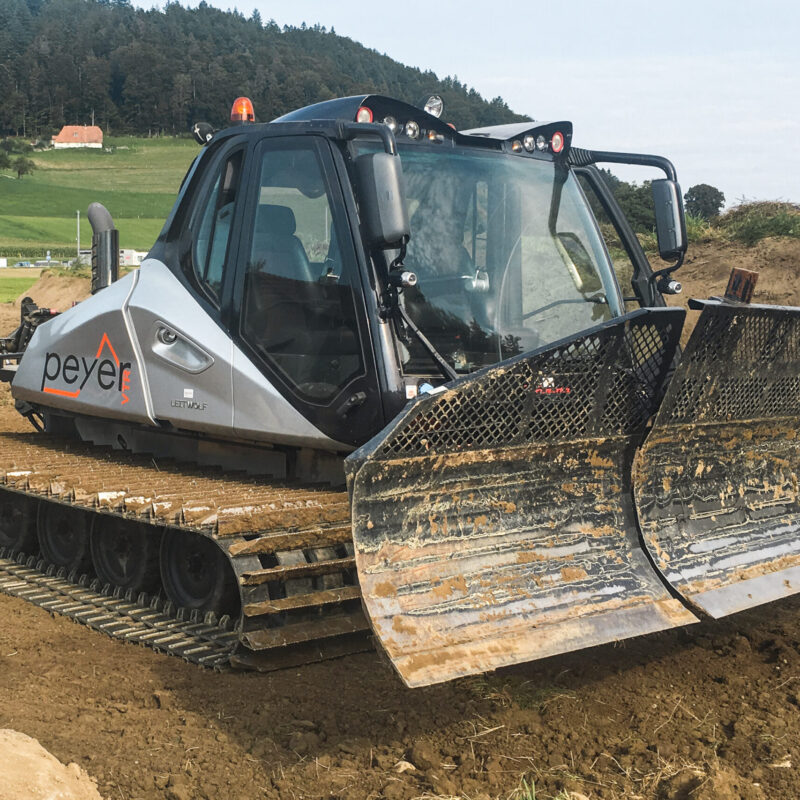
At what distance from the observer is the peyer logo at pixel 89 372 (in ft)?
20.2

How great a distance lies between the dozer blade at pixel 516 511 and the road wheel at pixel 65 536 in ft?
9.94

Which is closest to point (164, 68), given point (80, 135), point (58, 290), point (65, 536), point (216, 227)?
point (80, 135)

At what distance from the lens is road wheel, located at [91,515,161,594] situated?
234 inches

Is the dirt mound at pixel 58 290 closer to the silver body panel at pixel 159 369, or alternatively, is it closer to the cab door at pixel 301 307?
the silver body panel at pixel 159 369

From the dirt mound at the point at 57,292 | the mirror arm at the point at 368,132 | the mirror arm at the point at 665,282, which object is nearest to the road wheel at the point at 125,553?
the mirror arm at the point at 368,132

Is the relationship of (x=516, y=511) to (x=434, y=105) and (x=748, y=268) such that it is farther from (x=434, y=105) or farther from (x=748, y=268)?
(x=748, y=268)

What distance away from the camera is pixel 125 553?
242 inches

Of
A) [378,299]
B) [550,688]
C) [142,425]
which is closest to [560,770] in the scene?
[550,688]

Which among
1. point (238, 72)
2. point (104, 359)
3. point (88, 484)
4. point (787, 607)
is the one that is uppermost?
point (238, 72)

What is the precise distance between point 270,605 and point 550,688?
1.20m

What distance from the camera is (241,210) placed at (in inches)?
221

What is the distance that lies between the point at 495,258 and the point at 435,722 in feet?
7.84

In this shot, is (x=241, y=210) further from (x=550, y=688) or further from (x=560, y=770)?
(x=560, y=770)

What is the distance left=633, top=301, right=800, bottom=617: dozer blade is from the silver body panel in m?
1.52
